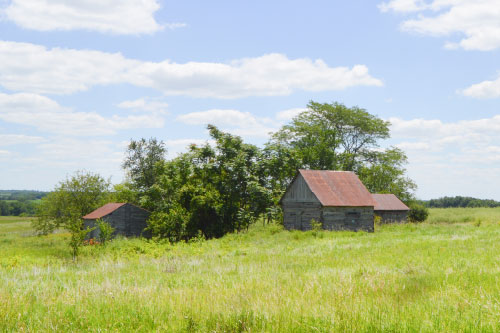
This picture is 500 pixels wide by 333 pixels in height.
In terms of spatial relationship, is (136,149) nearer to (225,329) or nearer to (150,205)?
(150,205)

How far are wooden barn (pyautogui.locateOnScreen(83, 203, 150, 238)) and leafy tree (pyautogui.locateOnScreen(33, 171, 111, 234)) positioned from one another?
1081cm

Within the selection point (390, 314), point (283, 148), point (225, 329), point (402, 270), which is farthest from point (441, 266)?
point (283, 148)

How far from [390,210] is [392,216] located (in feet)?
4.02

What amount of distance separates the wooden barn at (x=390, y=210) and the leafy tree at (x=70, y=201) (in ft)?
135

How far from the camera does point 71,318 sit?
6547 mm

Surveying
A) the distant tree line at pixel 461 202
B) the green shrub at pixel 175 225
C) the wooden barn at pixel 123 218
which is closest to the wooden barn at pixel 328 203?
the green shrub at pixel 175 225

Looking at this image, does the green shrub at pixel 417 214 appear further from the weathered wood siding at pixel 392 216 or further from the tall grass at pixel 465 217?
the weathered wood siding at pixel 392 216

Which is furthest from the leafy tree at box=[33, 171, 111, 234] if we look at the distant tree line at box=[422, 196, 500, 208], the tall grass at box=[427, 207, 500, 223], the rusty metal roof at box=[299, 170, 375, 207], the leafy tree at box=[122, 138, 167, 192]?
the distant tree line at box=[422, 196, 500, 208]

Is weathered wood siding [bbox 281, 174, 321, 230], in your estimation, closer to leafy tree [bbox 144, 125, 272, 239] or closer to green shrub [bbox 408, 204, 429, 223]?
leafy tree [bbox 144, 125, 272, 239]

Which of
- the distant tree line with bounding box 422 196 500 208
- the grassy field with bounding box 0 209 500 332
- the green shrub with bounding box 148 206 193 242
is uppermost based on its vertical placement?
the distant tree line with bounding box 422 196 500 208

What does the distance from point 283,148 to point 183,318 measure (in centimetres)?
3923

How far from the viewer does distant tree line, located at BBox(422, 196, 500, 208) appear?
12138 centimetres

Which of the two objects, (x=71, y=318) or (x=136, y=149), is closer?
(x=71, y=318)

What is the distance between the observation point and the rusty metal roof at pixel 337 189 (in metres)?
36.7
